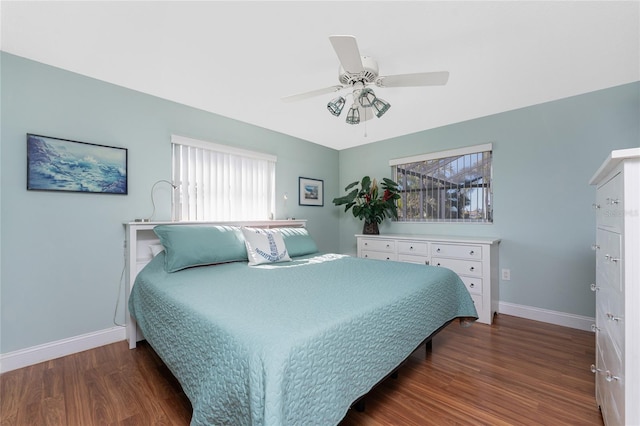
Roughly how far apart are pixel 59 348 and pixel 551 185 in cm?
480

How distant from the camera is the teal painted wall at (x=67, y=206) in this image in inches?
76.8

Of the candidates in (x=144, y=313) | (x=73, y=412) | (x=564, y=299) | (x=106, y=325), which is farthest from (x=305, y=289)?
(x=564, y=299)

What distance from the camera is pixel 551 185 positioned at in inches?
110

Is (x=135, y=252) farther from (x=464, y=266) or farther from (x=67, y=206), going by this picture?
(x=464, y=266)

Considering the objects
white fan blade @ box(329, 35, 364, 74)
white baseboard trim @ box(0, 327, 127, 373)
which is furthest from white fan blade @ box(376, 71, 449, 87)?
white baseboard trim @ box(0, 327, 127, 373)

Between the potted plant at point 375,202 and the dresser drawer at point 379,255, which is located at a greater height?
the potted plant at point 375,202

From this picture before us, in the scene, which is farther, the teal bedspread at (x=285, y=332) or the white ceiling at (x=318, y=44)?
the white ceiling at (x=318, y=44)

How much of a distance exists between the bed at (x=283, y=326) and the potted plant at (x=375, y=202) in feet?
5.46

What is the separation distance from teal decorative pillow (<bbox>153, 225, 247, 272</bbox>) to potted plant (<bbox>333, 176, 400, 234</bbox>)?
1946 mm

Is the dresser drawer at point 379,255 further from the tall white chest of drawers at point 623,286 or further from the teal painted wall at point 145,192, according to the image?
the tall white chest of drawers at point 623,286

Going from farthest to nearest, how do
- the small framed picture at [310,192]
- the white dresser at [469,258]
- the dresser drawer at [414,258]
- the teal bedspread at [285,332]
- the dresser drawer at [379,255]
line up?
the small framed picture at [310,192] < the dresser drawer at [379,255] < the dresser drawer at [414,258] < the white dresser at [469,258] < the teal bedspread at [285,332]

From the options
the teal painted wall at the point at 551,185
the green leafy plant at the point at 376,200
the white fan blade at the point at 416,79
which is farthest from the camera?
the green leafy plant at the point at 376,200

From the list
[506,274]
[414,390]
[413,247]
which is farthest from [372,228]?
[414,390]

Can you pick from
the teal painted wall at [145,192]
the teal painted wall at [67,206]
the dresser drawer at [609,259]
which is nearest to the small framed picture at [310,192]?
the teal painted wall at [145,192]
